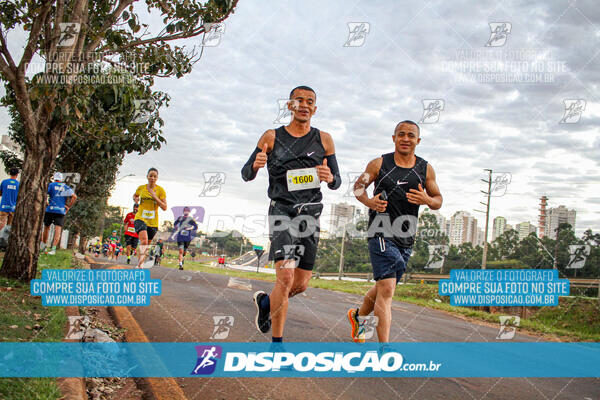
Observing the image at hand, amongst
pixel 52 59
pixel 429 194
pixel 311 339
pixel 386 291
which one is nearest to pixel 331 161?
pixel 429 194

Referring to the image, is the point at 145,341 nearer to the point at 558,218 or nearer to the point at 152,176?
the point at 152,176

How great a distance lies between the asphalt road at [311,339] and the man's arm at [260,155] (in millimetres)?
1800

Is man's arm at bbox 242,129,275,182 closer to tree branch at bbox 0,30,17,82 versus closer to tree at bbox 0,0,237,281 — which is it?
tree at bbox 0,0,237,281

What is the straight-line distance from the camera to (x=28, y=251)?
702 cm

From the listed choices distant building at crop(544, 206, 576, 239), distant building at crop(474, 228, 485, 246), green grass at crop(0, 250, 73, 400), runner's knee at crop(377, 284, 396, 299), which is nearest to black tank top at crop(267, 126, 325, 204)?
runner's knee at crop(377, 284, 396, 299)

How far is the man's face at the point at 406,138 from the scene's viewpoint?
169 inches

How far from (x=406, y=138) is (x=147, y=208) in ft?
23.2

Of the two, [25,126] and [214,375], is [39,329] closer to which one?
[214,375]

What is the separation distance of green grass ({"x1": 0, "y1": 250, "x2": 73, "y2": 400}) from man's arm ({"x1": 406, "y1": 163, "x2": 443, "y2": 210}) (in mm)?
3143

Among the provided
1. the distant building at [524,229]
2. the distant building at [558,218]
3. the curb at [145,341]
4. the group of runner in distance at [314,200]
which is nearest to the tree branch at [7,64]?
the curb at [145,341]

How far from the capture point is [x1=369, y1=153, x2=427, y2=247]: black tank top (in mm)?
4340

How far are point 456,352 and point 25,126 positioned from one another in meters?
7.31

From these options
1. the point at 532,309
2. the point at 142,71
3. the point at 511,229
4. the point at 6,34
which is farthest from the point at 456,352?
the point at 511,229

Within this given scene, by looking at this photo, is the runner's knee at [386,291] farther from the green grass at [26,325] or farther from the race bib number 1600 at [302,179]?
the green grass at [26,325]
